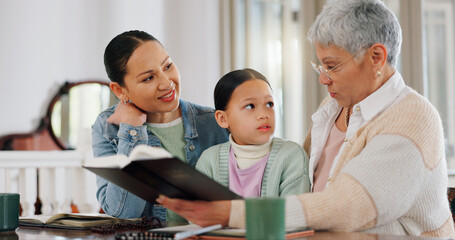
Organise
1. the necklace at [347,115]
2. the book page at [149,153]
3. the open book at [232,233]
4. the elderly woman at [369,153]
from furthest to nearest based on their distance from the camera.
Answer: the necklace at [347,115]
the elderly woman at [369,153]
the open book at [232,233]
the book page at [149,153]

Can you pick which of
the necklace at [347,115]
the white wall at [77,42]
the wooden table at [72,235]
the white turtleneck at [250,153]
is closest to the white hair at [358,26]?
the necklace at [347,115]

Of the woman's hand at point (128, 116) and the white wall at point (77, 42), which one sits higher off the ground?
the white wall at point (77, 42)

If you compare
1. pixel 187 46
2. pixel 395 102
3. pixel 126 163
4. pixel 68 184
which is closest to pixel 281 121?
pixel 187 46

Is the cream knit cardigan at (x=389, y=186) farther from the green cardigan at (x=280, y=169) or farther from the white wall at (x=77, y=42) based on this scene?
the white wall at (x=77, y=42)

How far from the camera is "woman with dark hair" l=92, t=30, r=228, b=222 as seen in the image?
1.92m

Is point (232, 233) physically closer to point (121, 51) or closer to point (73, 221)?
point (73, 221)

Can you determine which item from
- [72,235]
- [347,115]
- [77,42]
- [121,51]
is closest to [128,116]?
[121,51]

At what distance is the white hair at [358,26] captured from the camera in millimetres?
1570

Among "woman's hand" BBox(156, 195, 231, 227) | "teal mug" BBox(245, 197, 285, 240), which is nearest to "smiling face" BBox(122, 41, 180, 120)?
"woman's hand" BBox(156, 195, 231, 227)

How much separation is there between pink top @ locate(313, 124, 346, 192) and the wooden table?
0.41 m

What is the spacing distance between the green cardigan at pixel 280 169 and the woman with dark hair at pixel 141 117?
0.19 meters

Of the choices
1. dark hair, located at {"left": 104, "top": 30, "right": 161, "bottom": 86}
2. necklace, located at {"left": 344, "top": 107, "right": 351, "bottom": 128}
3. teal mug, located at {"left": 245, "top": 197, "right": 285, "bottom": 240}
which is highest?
dark hair, located at {"left": 104, "top": 30, "right": 161, "bottom": 86}

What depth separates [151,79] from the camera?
76.4 inches

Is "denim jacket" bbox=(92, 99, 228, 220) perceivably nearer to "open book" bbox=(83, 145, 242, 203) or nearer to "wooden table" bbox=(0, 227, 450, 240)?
"wooden table" bbox=(0, 227, 450, 240)
